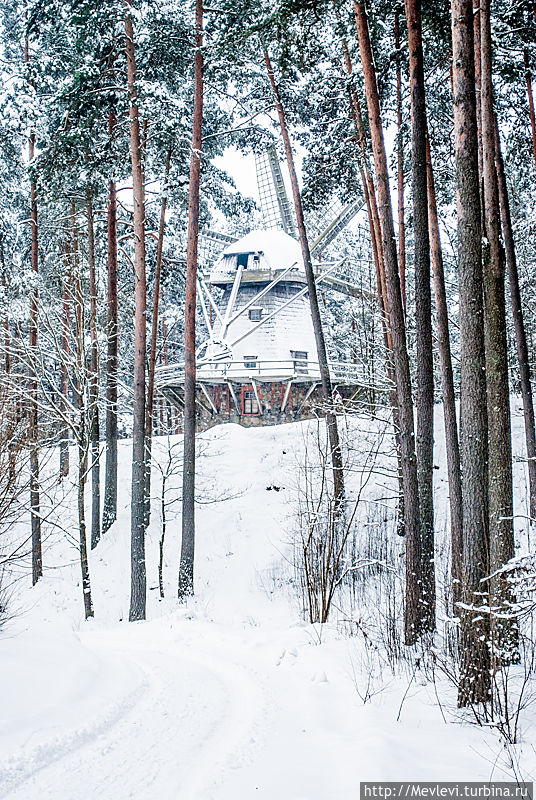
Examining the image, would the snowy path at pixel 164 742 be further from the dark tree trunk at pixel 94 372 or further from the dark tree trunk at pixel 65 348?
the dark tree trunk at pixel 94 372

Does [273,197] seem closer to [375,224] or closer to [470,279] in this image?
[375,224]

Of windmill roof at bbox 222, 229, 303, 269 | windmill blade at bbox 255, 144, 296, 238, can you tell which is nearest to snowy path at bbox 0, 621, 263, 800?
windmill roof at bbox 222, 229, 303, 269

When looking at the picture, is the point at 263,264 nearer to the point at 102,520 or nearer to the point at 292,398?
the point at 292,398

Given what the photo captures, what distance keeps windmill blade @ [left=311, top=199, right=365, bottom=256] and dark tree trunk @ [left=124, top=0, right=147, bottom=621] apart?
15289 millimetres

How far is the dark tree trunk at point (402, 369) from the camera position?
7484 mm

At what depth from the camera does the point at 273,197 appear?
28922mm

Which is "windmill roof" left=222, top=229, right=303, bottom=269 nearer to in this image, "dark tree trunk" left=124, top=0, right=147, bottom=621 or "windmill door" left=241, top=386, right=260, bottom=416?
"windmill door" left=241, top=386, right=260, bottom=416

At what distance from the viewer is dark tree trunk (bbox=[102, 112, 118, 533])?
14.8 m

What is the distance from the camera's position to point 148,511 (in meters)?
17.2

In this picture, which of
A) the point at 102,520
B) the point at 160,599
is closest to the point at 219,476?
the point at 102,520

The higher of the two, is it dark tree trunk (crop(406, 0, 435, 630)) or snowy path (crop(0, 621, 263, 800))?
dark tree trunk (crop(406, 0, 435, 630))

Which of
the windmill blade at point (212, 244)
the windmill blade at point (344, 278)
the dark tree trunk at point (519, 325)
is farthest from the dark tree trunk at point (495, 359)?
the windmill blade at point (212, 244)

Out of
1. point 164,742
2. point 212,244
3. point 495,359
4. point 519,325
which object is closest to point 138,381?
point 495,359

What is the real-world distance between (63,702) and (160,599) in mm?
9324
